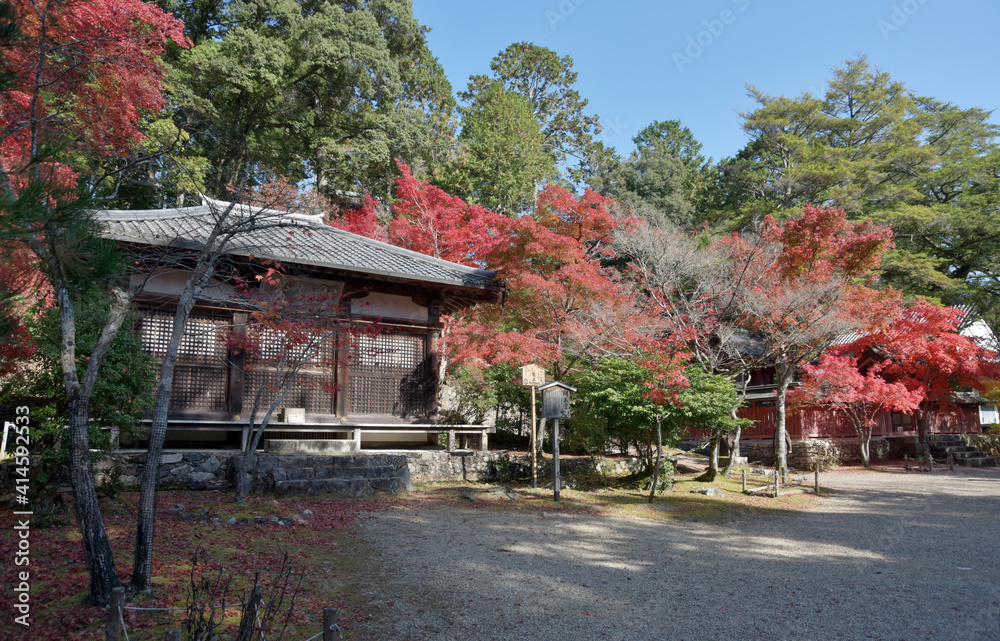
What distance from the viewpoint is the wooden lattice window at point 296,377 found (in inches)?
427

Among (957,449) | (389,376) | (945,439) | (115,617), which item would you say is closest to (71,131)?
(115,617)

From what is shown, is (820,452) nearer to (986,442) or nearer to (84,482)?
(986,442)

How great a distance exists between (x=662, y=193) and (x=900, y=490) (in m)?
22.4

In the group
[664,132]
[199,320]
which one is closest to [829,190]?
[664,132]

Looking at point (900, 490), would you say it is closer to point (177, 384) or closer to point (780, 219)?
point (780, 219)

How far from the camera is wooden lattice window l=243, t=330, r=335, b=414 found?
35.6ft

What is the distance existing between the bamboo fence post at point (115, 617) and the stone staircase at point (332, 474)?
651 cm

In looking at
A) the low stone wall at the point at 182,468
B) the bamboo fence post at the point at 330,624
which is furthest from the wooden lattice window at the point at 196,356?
the bamboo fence post at the point at 330,624

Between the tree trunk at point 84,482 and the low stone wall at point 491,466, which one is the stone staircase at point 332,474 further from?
the tree trunk at point 84,482

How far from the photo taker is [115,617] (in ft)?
11.1

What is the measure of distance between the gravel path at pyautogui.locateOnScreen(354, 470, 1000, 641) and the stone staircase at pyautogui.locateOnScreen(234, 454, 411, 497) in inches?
58.4

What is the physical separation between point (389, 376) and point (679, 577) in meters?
8.01

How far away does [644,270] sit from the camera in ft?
51.1

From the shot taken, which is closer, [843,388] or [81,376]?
[81,376]
